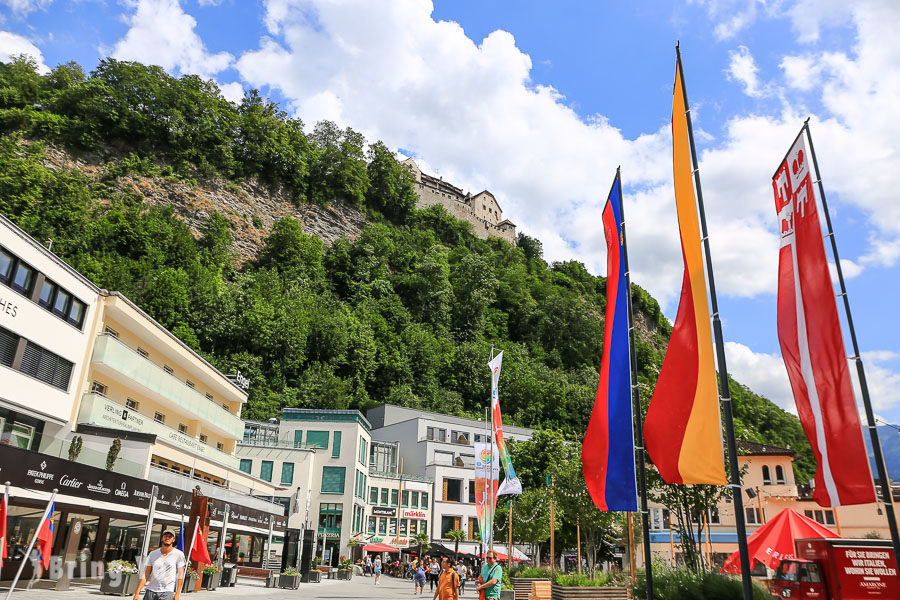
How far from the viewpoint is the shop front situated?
14594mm

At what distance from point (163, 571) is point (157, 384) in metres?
20.6

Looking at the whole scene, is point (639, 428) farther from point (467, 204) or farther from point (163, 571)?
point (467, 204)

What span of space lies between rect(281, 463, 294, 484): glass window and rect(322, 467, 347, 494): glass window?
2.36 metres

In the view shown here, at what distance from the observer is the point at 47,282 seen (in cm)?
2009

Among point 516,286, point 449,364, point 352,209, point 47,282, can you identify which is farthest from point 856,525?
point 352,209

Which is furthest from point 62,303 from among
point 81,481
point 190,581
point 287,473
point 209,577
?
point 287,473

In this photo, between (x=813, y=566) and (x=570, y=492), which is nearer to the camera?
(x=813, y=566)

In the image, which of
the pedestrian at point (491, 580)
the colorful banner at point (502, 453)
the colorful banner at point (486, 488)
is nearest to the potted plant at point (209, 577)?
the colorful banner at point (486, 488)

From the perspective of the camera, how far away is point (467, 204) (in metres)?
114

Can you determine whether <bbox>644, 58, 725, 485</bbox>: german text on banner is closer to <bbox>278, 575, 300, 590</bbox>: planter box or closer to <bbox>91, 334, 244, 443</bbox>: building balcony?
<bbox>278, 575, 300, 590</bbox>: planter box

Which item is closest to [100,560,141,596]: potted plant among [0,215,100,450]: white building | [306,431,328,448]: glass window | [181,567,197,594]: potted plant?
[181,567,197,594]: potted plant

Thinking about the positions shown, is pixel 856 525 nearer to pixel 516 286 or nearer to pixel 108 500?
pixel 108 500

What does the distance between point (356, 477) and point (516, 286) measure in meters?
50.1

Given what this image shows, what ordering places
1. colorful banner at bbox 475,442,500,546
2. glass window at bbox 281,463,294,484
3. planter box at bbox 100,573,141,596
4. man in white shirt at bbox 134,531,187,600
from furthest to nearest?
1. glass window at bbox 281,463,294,484
2. colorful banner at bbox 475,442,500,546
3. planter box at bbox 100,573,141,596
4. man in white shirt at bbox 134,531,187,600
